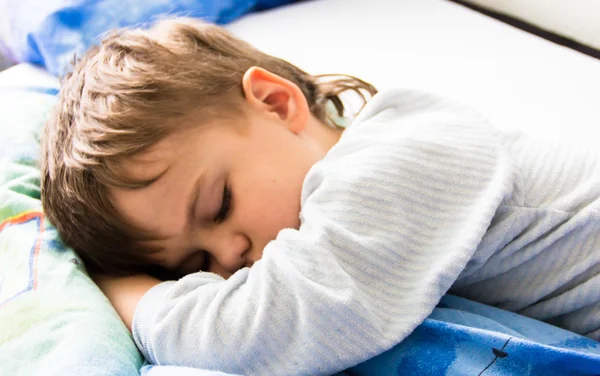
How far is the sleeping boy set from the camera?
0.53 m

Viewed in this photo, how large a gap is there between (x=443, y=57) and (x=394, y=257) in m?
0.72

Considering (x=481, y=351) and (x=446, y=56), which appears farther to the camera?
(x=446, y=56)

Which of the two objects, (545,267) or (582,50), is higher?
(582,50)

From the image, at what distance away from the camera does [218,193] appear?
2.14 ft

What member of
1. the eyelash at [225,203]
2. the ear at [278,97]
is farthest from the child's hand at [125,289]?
the ear at [278,97]

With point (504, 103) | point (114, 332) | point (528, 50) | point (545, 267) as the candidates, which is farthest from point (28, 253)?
point (528, 50)

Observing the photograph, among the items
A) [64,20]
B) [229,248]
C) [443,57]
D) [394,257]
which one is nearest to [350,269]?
[394,257]

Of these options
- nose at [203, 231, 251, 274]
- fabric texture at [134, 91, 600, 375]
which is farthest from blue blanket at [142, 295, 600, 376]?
nose at [203, 231, 251, 274]

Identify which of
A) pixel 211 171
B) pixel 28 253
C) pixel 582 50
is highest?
pixel 582 50

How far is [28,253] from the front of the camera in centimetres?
67

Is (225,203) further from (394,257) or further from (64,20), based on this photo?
(64,20)

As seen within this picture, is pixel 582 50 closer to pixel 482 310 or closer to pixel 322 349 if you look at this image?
pixel 482 310

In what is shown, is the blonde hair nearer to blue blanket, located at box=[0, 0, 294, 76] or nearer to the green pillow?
the green pillow

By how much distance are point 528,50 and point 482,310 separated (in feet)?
2.39
